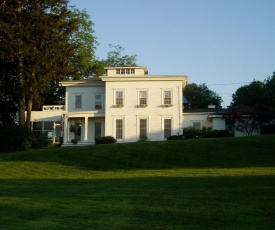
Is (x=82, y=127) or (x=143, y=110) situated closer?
(x=143, y=110)

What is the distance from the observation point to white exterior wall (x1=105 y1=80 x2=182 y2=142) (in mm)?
43719

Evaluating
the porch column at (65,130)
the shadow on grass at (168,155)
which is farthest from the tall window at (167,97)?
the shadow on grass at (168,155)

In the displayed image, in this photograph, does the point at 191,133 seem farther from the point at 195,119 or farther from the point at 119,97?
the point at 119,97

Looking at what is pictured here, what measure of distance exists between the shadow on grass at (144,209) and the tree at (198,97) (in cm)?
7008

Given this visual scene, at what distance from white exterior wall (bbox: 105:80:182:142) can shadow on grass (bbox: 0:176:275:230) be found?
3089 centimetres

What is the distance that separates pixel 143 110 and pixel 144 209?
3487 centimetres

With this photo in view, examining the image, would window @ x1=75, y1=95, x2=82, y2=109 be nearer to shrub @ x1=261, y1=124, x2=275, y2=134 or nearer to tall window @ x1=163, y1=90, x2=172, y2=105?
tall window @ x1=163, y1=90, x2=172, y2=105

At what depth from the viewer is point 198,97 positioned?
83.5m

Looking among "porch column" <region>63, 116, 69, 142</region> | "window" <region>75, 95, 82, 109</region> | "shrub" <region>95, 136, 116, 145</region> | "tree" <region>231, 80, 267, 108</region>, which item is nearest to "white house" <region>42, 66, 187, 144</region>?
"porch column" <region>63, 116, 69, 142</region>

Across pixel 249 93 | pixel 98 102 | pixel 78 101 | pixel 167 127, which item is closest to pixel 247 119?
pixel 167 127

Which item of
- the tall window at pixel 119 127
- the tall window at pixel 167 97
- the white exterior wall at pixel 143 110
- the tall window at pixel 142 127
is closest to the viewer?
the white exterior wall at pixel 143 110

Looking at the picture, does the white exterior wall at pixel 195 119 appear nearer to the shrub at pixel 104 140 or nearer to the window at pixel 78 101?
the shrub at pixel 104 140

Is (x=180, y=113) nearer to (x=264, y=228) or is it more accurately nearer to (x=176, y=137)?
(x=176, y=137)

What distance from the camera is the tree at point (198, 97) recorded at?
270ft
